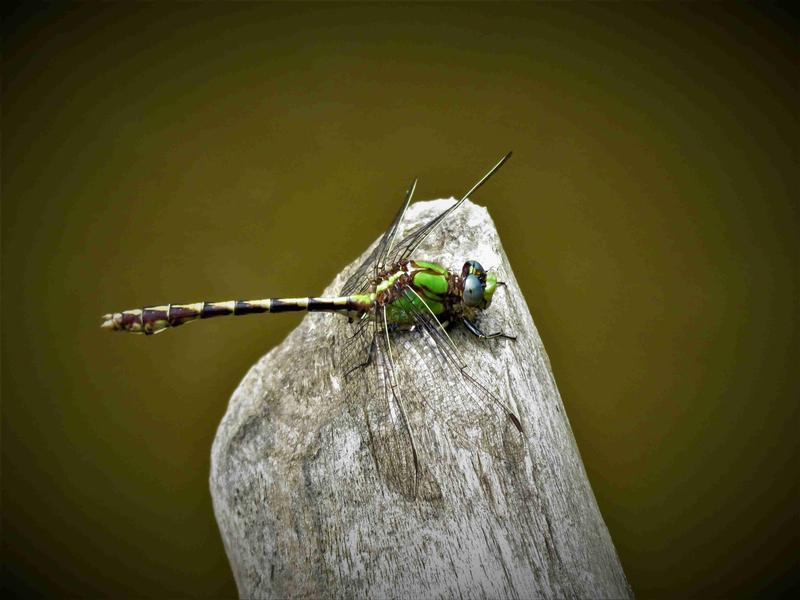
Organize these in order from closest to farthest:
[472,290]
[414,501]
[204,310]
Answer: [414,501] → [472,290] → [204,310]

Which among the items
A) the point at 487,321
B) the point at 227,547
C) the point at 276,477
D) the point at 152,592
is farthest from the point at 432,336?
the point at 152,592

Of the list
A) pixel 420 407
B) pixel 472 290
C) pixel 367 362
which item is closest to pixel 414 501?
pixel 420 407

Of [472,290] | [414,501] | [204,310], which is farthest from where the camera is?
[204,310]

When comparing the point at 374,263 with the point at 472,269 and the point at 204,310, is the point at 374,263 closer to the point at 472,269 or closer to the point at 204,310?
the point at 472,269

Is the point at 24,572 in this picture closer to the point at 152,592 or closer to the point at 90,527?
the point at 90,527

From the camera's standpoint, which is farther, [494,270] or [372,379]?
[494,270]

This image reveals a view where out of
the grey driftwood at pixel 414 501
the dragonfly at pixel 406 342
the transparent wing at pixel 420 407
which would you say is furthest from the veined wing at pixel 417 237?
the transparent wing at pixel 420 407
